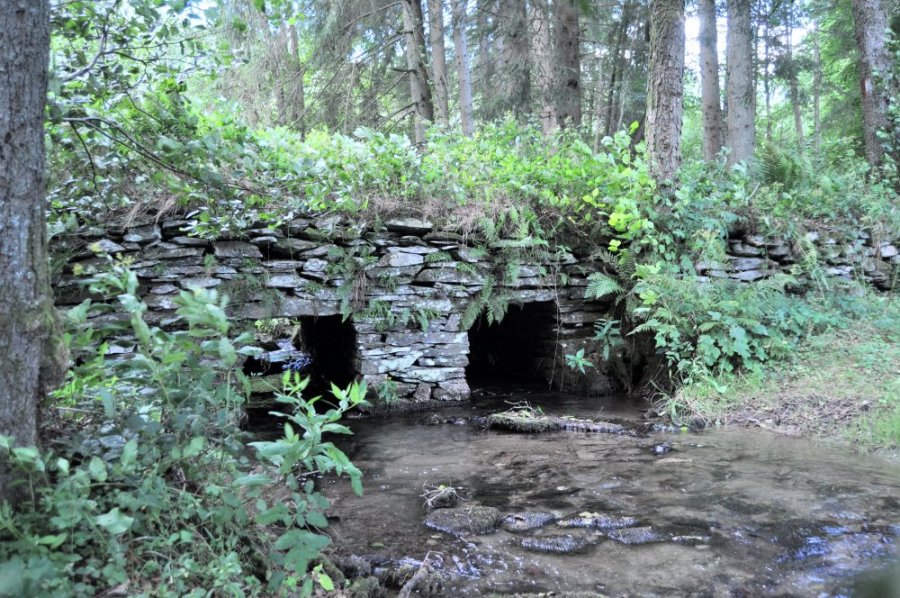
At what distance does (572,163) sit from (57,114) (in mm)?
5887

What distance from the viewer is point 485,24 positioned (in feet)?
36.3

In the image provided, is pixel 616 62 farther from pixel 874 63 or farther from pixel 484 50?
pixel 874 63

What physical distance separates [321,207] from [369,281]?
1.03 m

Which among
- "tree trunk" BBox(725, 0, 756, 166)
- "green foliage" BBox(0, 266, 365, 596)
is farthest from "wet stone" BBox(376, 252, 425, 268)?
"tree trunk" BBox(725, 0, 756, 166)

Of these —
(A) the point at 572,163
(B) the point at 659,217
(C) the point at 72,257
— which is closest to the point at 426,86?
(A) the point at 572,163

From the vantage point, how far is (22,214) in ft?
6.91

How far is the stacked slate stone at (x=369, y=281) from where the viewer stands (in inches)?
227

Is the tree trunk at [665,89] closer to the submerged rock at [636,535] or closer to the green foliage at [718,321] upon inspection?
the green foliage at [718,321]

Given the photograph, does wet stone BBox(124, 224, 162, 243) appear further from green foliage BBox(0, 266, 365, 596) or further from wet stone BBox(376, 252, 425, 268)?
green foliage BBox(0, 266, 365, 596)

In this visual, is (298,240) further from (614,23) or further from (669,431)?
(614,23)

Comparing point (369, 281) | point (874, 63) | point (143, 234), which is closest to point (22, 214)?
point (143, 234)

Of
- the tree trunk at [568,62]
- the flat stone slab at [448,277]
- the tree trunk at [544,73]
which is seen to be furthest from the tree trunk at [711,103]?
the flat stone slab at [448,277]

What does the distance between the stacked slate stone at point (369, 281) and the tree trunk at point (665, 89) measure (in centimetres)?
187

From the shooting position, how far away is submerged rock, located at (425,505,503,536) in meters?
3.52
